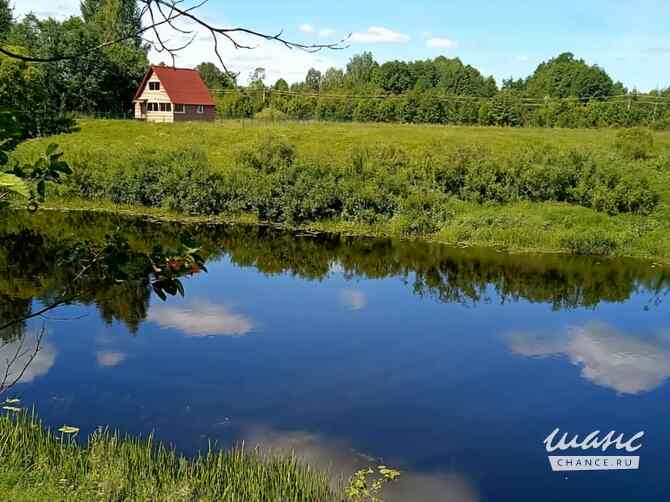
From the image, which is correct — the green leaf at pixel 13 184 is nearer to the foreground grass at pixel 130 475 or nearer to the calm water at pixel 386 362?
the calm water at pixel 386 362

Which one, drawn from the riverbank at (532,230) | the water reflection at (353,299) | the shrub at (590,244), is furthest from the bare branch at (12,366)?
the shrub at (590,244)

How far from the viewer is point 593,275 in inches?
794

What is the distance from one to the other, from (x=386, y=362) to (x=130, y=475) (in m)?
6.65

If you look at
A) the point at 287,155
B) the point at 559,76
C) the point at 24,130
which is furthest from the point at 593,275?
the point at 559,76

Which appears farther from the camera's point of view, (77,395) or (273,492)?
(77,395)

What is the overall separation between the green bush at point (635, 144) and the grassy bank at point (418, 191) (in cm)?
18

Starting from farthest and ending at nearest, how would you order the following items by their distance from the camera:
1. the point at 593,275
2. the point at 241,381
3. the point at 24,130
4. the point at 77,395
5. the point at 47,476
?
the point at 593,275
the point at 241,381
the point at 77,395
the point at 47,476
the point at 24,130

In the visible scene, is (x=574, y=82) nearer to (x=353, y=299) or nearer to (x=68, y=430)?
(x=353, y=299)

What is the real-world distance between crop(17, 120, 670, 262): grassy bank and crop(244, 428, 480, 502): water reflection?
49.9 feet

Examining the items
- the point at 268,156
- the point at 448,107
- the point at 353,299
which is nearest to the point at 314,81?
the point at 448,107

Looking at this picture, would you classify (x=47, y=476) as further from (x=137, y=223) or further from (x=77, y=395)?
(x=137, y=223)

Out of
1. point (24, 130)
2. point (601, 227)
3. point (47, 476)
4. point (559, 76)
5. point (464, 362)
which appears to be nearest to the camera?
point (24, 130)

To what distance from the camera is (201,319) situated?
15367mm

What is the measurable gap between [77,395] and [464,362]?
768cm
